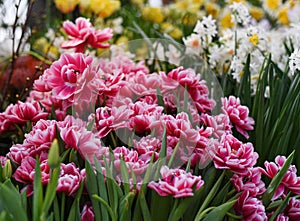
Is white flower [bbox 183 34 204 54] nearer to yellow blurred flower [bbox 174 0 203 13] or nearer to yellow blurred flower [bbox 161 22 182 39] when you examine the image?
yellow blurred flower [bbox 161 22 182 39]

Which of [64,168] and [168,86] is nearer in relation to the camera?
[64,168]

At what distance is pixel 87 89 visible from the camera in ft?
3.32

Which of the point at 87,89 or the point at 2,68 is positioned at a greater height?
the point at 87,89

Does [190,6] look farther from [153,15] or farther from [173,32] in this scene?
[173,32]

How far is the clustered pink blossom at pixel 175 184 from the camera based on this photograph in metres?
0.77

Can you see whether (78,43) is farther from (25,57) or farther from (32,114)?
(25,57)

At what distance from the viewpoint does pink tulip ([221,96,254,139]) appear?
104 centimetres

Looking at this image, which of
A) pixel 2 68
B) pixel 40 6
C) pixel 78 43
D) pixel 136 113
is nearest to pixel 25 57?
pixel 2 68

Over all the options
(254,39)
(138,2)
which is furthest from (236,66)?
(138,2)

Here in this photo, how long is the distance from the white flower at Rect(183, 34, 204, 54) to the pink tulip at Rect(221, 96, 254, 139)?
0.46 m

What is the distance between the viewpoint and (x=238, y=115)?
3.43 feet

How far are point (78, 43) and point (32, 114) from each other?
0.25 m

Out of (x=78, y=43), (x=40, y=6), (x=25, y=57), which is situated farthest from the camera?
(x=40, y=6)

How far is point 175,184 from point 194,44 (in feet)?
2.57
